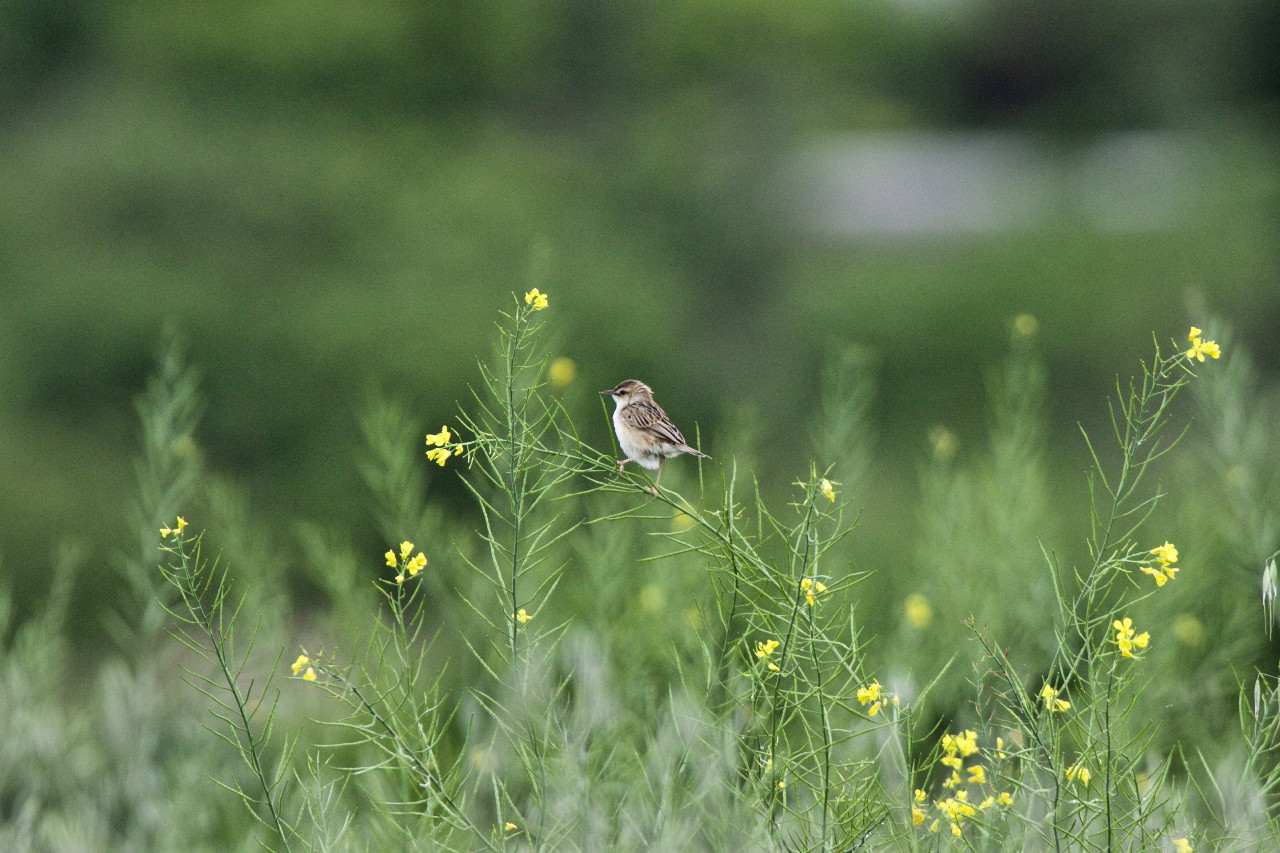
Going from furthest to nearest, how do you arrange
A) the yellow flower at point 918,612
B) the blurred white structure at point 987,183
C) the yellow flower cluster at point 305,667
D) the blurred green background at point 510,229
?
the blurred white structure at point 987,183
the blurred green background at point 510,229
the yellow flower at point 918,612
the yellow flower cluster at point 305,667

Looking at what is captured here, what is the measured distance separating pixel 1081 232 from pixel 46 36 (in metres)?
19.2

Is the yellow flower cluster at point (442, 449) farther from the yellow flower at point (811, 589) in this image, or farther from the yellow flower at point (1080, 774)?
the yellow flower at point (1080, 774)

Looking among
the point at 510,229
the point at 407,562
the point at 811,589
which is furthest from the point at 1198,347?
the point at 510,229

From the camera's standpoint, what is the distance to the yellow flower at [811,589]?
2305mm

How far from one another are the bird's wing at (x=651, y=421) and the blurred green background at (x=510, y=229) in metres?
10.7

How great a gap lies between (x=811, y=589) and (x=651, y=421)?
1.46 metres

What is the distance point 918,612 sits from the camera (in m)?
4.34

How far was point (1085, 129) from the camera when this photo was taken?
2909 centimetres

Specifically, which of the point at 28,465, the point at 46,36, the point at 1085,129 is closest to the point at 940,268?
the point at 1085,129

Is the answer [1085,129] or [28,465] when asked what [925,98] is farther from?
[28,465]

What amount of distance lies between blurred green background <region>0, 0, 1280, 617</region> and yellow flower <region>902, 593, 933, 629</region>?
9.74m

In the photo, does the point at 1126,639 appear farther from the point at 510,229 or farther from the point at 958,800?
the point at 510,229

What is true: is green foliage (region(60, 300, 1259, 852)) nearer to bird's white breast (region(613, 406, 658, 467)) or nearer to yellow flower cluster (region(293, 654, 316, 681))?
yellow flower cluster (region(293, 654, 316, 681))

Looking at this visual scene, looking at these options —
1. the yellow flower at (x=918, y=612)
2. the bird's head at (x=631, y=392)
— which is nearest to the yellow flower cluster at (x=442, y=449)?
the bird's head at (x=631, y=392)
